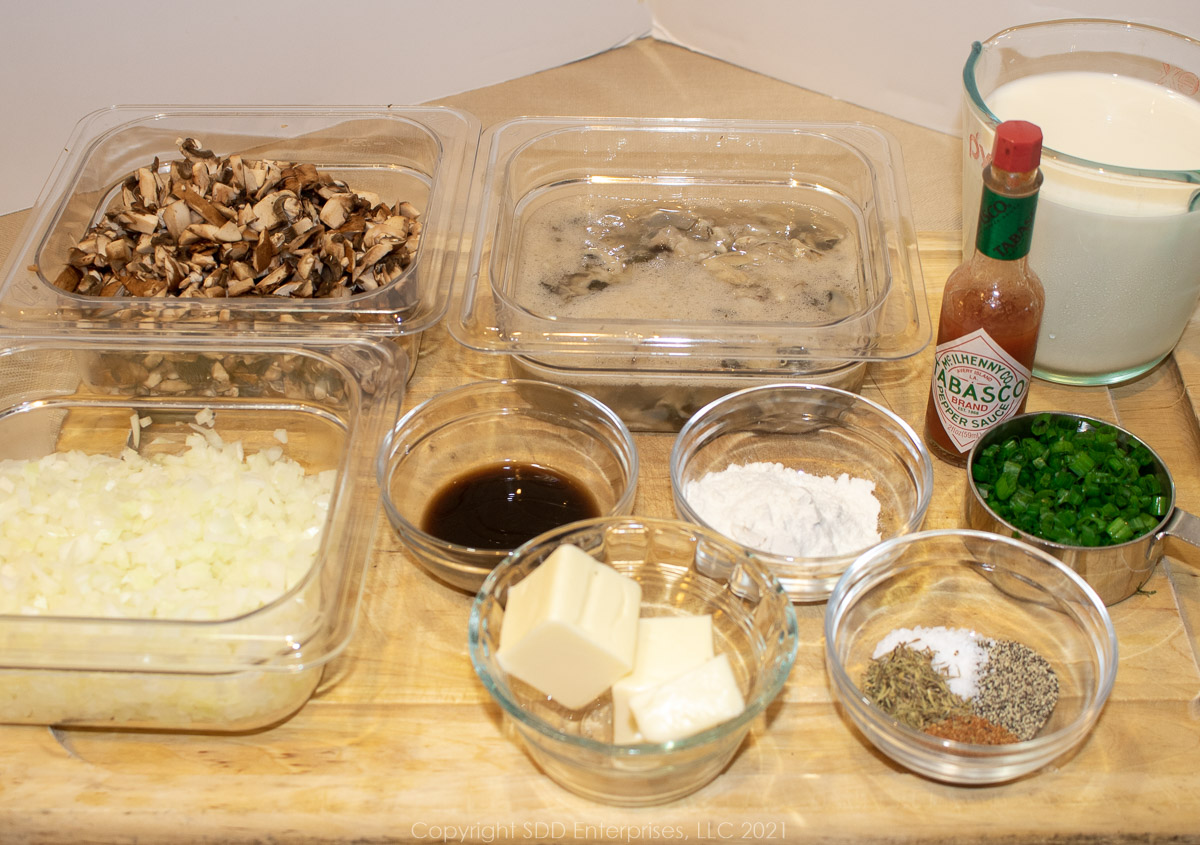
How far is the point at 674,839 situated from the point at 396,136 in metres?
1.39

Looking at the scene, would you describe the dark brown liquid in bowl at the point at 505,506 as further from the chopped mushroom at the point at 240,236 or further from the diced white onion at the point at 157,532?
the chopped mushroom at the point at 240,236

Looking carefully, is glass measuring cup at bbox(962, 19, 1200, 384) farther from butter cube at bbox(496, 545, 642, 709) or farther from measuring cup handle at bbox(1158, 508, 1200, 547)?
butter cube at bbox(496, 545, 642, 709)

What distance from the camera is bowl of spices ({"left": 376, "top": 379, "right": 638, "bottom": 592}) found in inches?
61.8

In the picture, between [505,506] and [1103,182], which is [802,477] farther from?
[1103,182]

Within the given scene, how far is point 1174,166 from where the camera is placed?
1.72 meters

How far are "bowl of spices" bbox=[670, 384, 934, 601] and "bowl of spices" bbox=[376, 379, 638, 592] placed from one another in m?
0.14

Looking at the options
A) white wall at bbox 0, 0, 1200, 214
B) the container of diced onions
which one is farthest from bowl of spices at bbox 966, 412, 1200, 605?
white wall at bbox 0, 0, 1200, 214

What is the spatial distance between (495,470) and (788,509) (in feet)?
1.50

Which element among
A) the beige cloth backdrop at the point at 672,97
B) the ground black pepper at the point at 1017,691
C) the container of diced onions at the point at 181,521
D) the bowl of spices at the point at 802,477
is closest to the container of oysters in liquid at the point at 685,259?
the bowl of spices at the point at 802,477

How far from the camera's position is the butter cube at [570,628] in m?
1.28

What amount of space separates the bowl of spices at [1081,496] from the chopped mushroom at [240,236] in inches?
37.6

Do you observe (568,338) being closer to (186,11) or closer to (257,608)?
(257,608)

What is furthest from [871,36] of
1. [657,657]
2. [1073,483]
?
[657,657]

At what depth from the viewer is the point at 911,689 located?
1404 mm
